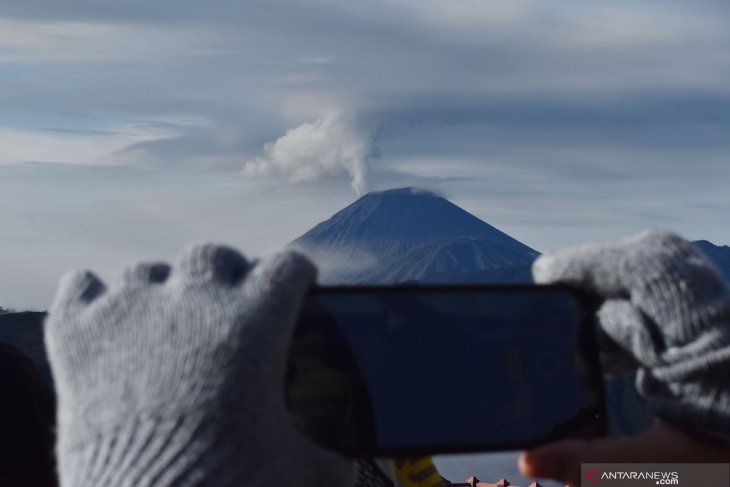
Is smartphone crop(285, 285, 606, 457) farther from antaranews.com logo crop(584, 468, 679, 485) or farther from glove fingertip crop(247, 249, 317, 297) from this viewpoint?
antaranews.com logo crop(584, 468, 679, 485)

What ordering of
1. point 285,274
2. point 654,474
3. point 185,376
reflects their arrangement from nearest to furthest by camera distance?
point 185,376
point 285,274
point 654,474

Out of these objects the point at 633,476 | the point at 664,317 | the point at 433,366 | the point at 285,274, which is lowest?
the point at 633,476

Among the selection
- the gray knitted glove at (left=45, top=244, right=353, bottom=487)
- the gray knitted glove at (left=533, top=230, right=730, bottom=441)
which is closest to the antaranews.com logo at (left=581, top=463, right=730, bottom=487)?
the gray knitted glove at (left=533, top=230, right=730, bottom=441)

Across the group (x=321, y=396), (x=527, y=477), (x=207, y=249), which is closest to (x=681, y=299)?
(x=527, y=477)

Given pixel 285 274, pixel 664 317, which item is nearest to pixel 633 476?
pixel 664 317

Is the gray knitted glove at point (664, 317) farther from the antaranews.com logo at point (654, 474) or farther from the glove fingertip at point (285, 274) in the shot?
the glove fingertip at point (285, 274)

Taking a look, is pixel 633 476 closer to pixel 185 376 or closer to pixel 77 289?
pixel 185 376

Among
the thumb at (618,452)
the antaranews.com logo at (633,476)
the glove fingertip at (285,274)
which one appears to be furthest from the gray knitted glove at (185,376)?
the antaranews.com logo at (633,476)
